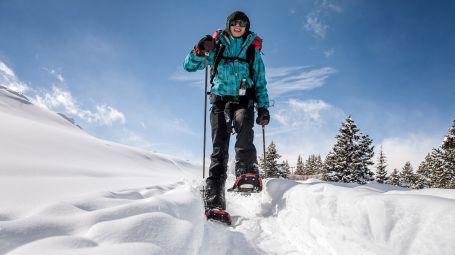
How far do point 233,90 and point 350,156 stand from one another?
29911 millimetres

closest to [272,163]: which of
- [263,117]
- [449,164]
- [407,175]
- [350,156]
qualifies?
[350,156]

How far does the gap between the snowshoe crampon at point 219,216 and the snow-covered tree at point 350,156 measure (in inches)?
1179

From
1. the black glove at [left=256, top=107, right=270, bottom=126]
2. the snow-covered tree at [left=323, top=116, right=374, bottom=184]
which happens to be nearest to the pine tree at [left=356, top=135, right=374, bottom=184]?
the snow-covered tree at [left=323, top=116, right=374, bottom=184]

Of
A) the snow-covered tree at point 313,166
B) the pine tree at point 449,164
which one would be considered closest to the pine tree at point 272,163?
the pine tree at point 449,164

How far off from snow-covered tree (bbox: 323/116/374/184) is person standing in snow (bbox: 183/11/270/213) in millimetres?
28967

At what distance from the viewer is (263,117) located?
477 centimetres

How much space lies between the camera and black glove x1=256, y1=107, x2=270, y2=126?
15.6 feet

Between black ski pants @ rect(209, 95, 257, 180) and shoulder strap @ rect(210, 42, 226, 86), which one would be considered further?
shoulder strap @ rect(210, 42, 226, 86)

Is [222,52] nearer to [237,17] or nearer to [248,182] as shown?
[237,17]

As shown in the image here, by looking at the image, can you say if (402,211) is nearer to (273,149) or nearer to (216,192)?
(216,192)

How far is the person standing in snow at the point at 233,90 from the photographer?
4.11 meters

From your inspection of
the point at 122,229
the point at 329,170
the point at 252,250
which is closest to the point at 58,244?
the point at 122,229

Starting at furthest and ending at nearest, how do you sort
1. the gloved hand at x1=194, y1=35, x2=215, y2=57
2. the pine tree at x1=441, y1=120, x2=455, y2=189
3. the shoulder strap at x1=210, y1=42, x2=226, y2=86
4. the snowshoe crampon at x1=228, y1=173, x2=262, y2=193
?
the pine tree at x1=441, y1=120, x2=455, y2=189
the shoulder strap at x1=210, y1=42, x2=226, y2=86
the gloved hand at x1=194, y1=35, x2=215, y2=57
the snowshoe crampon at x1=228, y1=173, x2=262, y2=193

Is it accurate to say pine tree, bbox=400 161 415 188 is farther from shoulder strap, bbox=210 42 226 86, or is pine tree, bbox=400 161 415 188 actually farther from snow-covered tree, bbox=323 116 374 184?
shoulder strap, bbox=210 42 226 86
